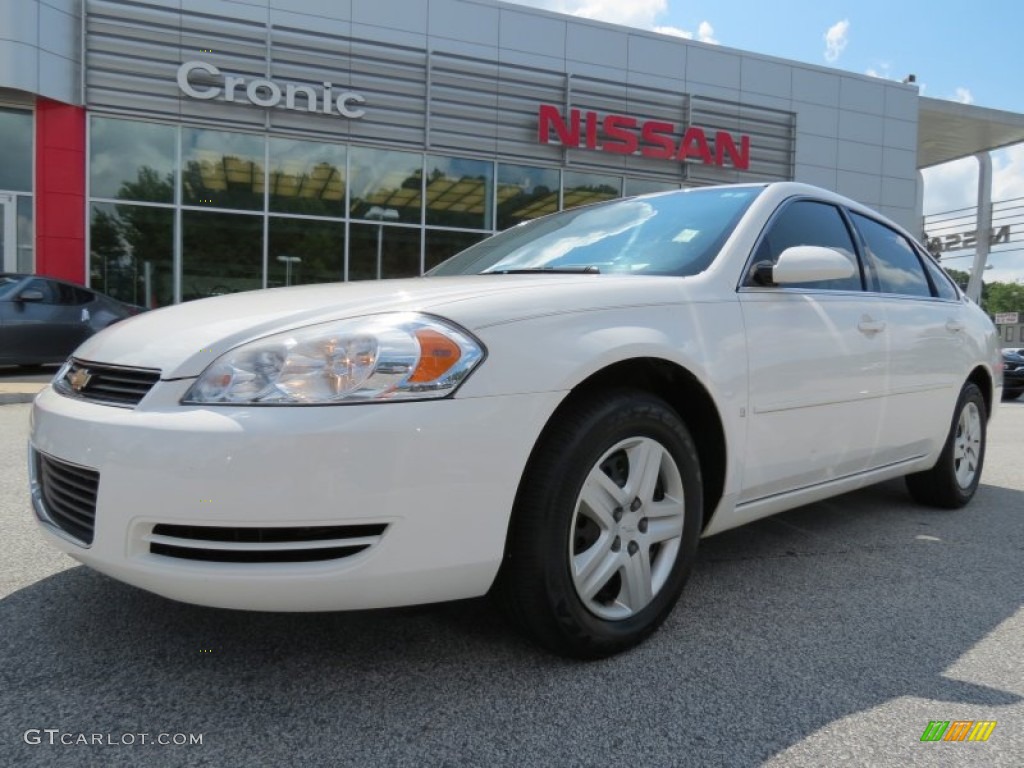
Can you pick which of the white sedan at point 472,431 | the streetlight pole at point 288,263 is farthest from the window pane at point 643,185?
the white sedan at point 472,431

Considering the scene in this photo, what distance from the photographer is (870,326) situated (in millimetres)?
3104

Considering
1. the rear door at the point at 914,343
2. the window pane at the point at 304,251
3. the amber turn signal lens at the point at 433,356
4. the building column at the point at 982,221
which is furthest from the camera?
the building column at the point at 982,221

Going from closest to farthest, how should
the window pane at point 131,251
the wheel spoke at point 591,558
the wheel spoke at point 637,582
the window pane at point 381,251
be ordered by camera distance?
the wheel spoke at point 591,558 < the wheel spoke at point 637,582 < the window pane at point 131,251 < the window pane at point 381,251

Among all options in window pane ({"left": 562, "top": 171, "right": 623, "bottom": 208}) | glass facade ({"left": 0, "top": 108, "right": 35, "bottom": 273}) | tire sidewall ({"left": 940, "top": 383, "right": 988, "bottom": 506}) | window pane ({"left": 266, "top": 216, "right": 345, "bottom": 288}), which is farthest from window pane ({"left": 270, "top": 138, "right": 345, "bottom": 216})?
tire sidewall ({"left": 940, "top": 383, "right": 988, "bottom": 506})

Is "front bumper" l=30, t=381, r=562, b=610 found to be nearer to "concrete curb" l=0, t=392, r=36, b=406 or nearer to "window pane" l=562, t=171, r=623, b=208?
"concrete curb" l=0, t=392, r=36, b=406

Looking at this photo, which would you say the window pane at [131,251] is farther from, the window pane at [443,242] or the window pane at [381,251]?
the window pane at [443,242]

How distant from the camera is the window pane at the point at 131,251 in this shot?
1258 cm

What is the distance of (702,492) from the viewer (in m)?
2.37

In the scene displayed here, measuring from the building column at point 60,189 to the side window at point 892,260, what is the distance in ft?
41.1

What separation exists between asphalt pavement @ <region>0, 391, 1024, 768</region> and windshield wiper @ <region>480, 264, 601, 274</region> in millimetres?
1117

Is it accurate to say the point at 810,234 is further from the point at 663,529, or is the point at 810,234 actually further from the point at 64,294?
the point at 64,294

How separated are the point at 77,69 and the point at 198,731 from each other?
13.6m

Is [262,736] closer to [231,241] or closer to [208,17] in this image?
[231,241]

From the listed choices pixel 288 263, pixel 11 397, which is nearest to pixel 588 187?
pixel 288 263
